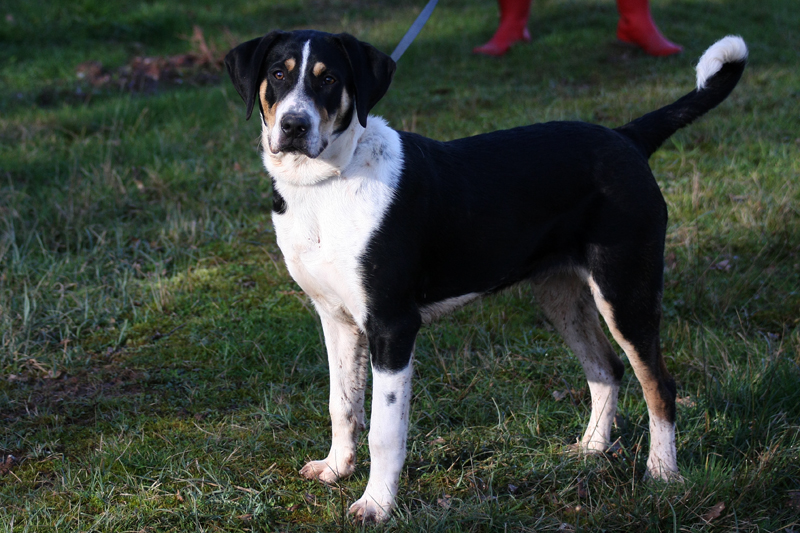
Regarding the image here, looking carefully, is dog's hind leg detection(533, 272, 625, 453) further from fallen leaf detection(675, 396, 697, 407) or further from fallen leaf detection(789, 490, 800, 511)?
fallen leaf detection(789, 490, 800, 511)

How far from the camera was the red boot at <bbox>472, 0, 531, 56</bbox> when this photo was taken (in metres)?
9.33

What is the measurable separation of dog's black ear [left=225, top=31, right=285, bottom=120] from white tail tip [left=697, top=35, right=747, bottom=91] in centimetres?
176

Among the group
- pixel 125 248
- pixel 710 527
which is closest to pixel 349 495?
pixel 710 527

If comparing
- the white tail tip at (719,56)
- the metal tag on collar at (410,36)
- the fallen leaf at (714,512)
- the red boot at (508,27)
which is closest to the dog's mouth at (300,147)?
the metal tag on collar at (410,36)

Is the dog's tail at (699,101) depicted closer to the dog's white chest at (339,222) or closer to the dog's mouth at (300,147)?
the dog's white chest at (339,222)

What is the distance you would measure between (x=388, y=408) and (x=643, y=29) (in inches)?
295

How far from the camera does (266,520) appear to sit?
9.39ft

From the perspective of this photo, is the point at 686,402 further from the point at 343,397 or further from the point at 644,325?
the point at 343,397

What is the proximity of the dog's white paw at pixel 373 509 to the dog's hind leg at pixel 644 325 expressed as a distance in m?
1.07

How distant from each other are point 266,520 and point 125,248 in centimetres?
277

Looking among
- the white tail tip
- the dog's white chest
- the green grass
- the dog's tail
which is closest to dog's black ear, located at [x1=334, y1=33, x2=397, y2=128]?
the dog's white chest

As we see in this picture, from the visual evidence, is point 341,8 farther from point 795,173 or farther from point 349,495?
point 349,495

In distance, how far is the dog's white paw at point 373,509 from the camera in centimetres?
282

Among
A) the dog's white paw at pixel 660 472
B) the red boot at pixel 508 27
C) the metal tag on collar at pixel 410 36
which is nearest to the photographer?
the dog's white paw at pixel 660 472
